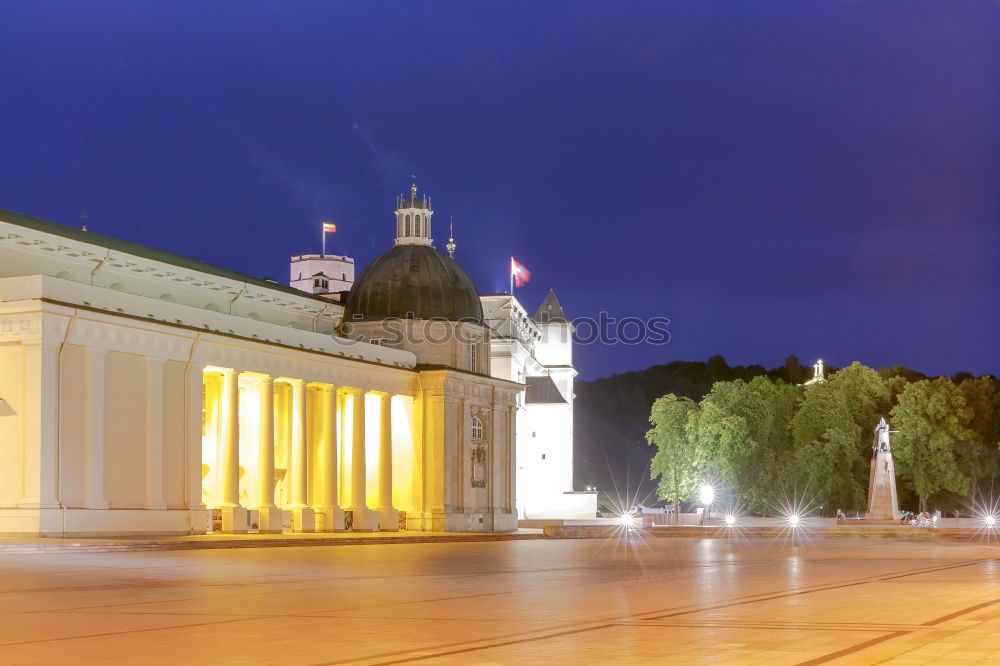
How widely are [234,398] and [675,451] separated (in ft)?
148

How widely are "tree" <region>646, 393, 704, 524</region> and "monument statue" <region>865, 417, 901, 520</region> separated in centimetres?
1682

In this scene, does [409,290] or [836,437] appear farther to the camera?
[836,437]

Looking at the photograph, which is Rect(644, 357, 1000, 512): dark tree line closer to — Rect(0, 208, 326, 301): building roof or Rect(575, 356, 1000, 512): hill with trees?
Rect(575, 356, 1000, 512): hill with trees

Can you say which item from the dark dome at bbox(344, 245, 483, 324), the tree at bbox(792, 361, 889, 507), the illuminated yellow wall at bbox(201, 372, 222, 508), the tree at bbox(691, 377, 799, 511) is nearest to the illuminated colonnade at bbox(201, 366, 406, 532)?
the illuminated yellow wall at bbox(201, 372, 222, 508)

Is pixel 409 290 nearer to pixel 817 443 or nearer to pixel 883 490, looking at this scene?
pixel 883 490

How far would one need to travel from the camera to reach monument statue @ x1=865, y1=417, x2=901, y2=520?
7925 centimetres

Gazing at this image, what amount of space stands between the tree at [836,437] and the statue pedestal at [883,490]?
11.6 meters

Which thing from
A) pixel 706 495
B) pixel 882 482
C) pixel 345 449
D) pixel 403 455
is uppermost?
pixel 345 449

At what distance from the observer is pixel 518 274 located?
111688 millimetres

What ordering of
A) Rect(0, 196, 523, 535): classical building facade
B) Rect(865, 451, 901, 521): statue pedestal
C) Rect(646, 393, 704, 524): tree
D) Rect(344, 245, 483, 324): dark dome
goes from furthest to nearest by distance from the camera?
Rect(646, 393, 704, 524): tree < Rect(344, 245, 483, 324): dark dome < Rect(865, 451, 901, 521): statue pedestal < Rect(0, 196, 523, 535): classical building facade

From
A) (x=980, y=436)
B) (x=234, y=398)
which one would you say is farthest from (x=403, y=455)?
(x=980, y=436)

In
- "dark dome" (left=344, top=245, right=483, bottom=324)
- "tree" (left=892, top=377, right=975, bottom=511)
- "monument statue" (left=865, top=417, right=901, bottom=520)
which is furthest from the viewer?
"tree" (left=892, top=377, right=975, bottom=511)

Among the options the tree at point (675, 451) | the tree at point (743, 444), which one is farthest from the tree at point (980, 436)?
the tree at point (675, 451)

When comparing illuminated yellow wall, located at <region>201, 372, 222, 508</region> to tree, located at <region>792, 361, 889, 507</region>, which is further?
tree, located at <region>792, 361, 889, 507</region>
